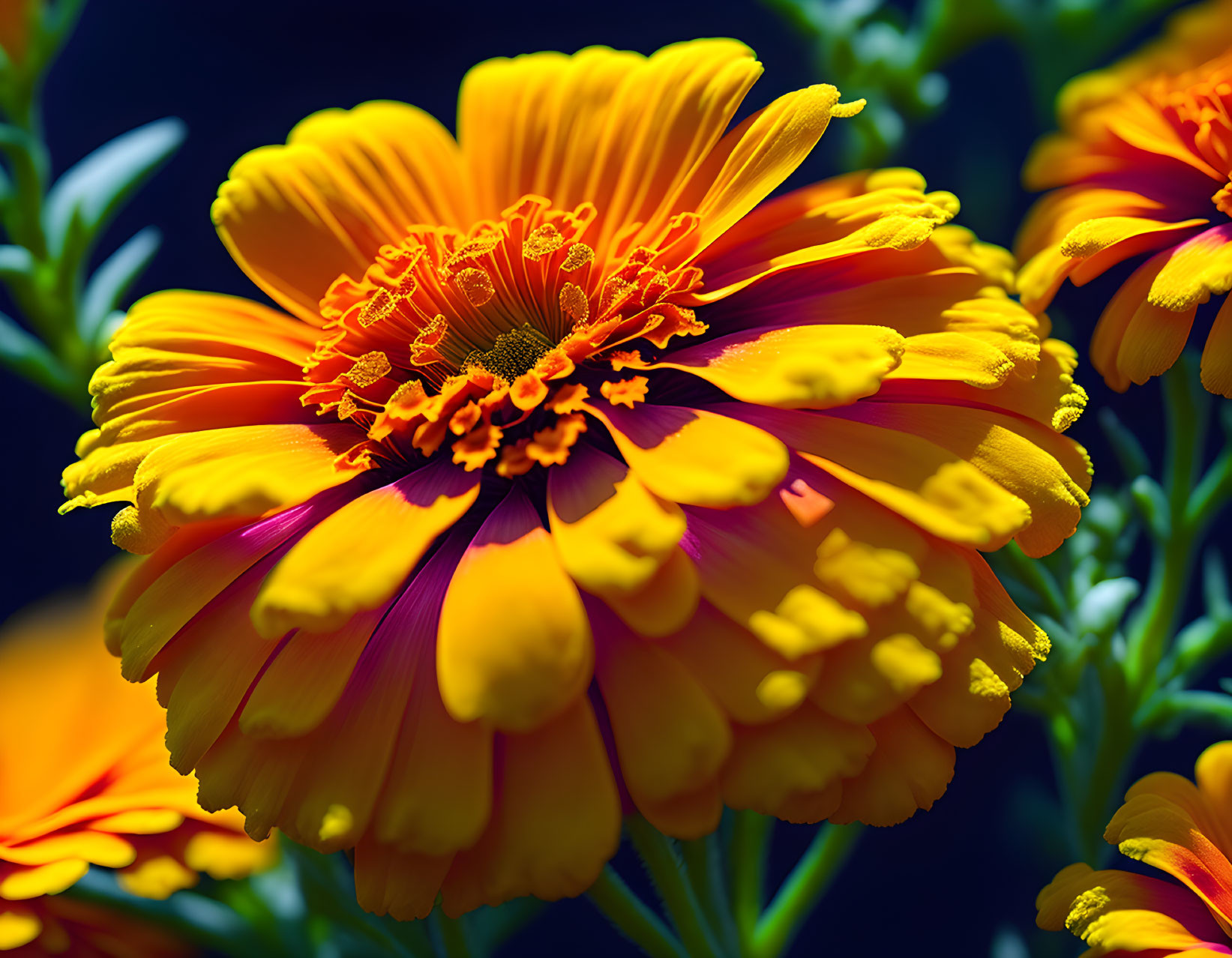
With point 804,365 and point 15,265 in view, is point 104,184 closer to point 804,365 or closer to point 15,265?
point 15,265

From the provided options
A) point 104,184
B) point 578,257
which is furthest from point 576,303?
point 104,184

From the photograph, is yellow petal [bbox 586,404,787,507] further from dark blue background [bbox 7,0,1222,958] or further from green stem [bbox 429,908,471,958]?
dark blue background [bbox 7,0,1222,958]

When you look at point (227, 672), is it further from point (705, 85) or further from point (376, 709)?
point (705, 85)

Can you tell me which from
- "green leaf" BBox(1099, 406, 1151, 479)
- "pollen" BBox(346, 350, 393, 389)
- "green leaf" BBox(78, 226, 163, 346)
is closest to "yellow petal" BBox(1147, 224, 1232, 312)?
"green leaf" BBox(1099, 406, 1151, 479)

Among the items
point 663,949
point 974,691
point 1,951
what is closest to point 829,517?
point 974,691

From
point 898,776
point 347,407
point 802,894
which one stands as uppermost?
point 347,407

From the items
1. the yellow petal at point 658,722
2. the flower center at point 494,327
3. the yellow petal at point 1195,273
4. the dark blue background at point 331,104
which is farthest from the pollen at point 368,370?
the dark blue background at point 331,104
